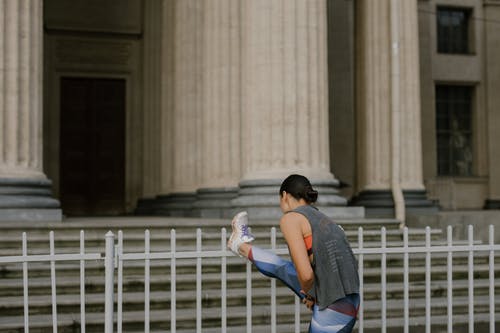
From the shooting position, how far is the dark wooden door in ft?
61.9

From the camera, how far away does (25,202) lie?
10820 mm

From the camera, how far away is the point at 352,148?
64.8 feet

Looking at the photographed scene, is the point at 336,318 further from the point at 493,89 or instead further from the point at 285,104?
the point at 493,89

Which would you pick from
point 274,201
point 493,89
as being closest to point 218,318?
point 274,201

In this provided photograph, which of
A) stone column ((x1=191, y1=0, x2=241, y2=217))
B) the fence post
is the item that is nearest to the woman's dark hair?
the fence post

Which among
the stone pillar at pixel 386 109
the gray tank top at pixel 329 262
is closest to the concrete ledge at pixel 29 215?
the stone pillar at pixel 386 109

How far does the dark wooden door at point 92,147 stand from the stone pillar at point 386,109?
6.82 m

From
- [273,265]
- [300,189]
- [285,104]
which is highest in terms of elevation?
[285,104]

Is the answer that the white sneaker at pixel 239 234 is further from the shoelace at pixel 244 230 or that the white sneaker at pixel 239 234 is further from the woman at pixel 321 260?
the woman at pixel 321 260

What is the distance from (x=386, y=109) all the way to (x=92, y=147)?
25.4 ft

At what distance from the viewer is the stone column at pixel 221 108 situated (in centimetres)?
1382

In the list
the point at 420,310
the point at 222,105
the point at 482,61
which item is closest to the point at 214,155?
the point at 222,105

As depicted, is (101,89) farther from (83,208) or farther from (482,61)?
(482,61)

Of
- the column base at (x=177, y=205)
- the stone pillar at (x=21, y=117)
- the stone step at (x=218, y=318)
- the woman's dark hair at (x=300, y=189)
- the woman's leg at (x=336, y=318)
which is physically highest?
the stone pillar at (x=21, y=117)
